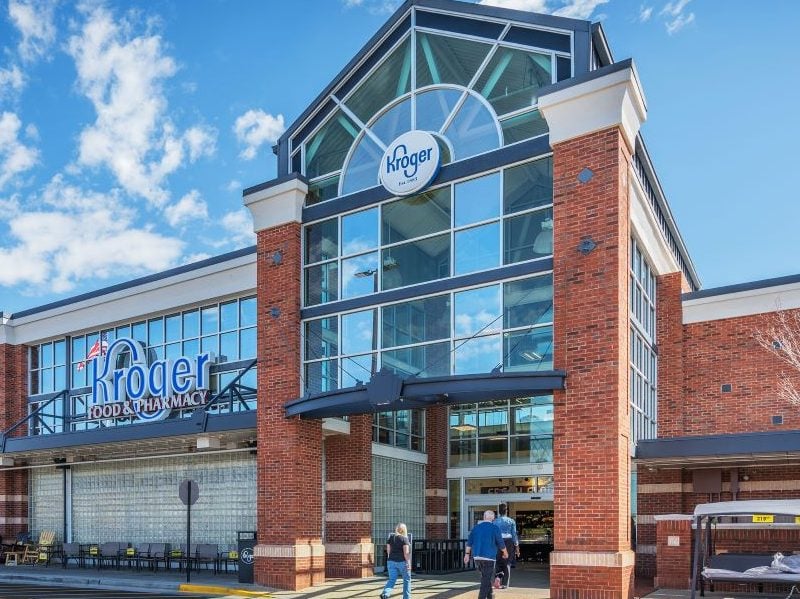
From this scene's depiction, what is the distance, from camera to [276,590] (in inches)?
669

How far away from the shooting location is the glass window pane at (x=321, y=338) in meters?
17.8

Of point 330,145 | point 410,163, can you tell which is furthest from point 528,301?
point 330,145

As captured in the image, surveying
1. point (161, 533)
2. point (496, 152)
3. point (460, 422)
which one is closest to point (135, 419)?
point (161, 533)

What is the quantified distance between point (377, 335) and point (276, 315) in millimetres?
2713

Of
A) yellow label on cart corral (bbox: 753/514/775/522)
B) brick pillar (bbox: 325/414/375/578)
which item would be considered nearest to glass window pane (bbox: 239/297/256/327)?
brick pillar (bbox: 325/414/375/578)

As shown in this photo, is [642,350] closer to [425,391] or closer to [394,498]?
[425,391]

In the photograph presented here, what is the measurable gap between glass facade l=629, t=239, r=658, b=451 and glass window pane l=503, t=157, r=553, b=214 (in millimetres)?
2887

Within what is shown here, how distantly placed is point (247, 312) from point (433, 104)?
7991mm

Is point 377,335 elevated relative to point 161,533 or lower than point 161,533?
elevated

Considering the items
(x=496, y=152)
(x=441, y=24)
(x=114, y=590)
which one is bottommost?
(x=114, y=590)

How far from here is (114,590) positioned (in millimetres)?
17922

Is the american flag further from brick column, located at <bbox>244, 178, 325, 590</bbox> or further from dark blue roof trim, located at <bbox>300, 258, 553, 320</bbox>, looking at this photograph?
dark blue roof trim, located at <bbox>300, 258, 553, 320</bbox>

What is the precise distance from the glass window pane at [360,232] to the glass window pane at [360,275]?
194mm

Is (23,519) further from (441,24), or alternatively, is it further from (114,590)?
(441,24)
